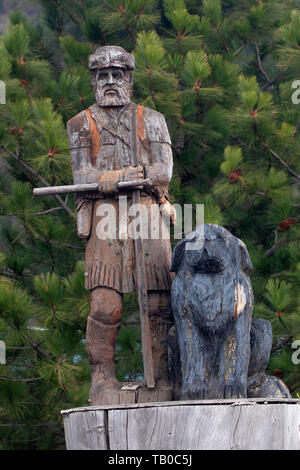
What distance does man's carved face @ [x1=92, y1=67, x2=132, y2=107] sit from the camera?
582cm

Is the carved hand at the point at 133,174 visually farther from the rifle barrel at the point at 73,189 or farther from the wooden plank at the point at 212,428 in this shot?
the wooden plank at the point at 212,428

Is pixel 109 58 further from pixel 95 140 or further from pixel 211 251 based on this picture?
pixel 211 251

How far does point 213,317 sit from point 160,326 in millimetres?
577

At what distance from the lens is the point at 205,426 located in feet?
15.0

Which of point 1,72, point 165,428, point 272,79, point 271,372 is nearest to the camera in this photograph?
point 165,428

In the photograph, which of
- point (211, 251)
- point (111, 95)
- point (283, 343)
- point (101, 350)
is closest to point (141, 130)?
point (111, 95)

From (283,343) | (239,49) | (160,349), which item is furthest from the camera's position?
(239,49)

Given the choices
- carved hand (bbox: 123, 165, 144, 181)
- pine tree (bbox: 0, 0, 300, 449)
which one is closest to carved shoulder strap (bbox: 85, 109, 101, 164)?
carved hand (bbox: 123, 165, 144, 181)

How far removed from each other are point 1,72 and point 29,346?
8.12 ft

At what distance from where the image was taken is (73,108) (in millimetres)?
8961

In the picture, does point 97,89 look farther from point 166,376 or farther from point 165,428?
point 165,428

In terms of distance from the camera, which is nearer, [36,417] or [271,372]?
[271,372]

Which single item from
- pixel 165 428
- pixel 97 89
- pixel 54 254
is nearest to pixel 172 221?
pixel 97 89

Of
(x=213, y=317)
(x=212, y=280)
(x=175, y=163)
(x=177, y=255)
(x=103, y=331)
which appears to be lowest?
(x=103, y=331)
